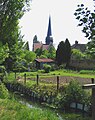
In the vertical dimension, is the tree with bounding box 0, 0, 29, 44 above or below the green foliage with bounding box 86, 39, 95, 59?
above

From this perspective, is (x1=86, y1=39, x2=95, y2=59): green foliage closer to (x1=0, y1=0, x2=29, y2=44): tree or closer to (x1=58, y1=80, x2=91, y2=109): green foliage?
(x1=0, y1=0, x2=29, y2=44): tree

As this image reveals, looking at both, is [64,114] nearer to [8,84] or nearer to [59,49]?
[8,84]

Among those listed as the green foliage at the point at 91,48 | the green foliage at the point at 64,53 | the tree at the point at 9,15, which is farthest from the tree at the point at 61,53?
the green foliage at the point at 91,48

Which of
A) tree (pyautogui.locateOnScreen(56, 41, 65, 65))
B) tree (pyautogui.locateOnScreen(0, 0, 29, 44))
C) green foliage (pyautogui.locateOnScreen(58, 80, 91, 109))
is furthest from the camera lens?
tree (pyautogui.locateOnScreen(56, 41, 65, 65))

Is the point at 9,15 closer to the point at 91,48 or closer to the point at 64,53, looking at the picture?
the point at 91,48

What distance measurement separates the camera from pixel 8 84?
3084 centimetres

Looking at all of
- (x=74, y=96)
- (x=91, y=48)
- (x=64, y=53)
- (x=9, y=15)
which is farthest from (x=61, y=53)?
(x=91, y=48)

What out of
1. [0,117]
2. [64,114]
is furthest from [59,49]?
[0,117]

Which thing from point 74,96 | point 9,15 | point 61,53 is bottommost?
point 74,96

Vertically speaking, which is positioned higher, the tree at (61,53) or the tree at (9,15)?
the tree at (9,15)

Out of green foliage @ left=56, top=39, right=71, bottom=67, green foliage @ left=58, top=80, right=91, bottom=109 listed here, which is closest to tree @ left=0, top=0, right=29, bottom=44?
green foliage @ left=58, top=80, right=91, bottom=109

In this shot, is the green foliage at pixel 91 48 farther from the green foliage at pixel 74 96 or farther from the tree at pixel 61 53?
the tree at pixel 61 53

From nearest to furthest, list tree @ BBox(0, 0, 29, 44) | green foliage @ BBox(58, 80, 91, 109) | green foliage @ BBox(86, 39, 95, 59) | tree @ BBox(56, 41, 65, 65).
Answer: green foliage @ BBox(86, 39, 95, 59) → tree @ BBox(0, 0, 29, 44) → green foliage @ BBox(58, 80, 91, 109) → tree @ BBox(56, 41, 65, 65)

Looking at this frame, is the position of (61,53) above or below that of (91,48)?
below
